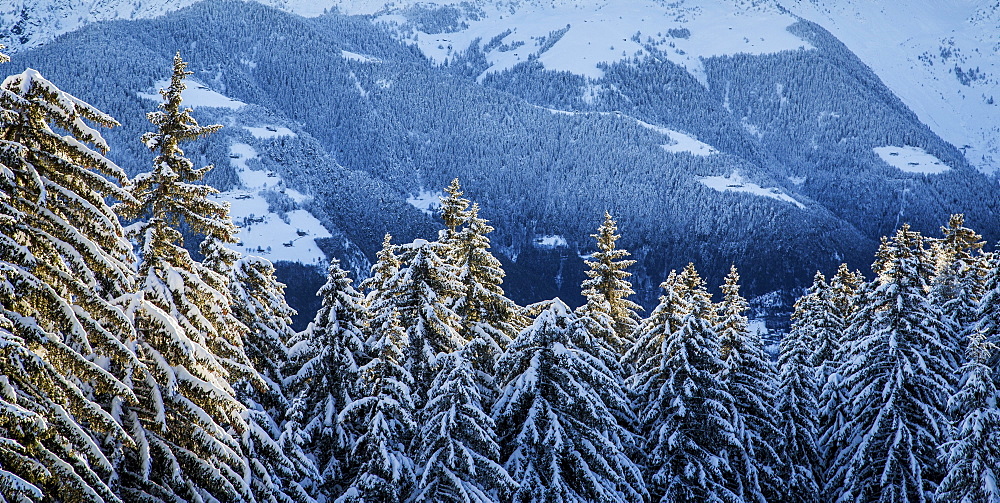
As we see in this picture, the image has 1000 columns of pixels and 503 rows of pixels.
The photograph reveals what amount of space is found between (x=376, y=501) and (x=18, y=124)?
12.6 m

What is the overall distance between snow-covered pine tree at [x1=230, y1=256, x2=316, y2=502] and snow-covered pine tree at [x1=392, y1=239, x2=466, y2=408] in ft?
11.3

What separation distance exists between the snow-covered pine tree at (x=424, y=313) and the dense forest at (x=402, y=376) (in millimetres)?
78

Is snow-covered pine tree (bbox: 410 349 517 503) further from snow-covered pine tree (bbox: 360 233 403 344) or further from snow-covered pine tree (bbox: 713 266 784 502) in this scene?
snow-covered pine tree (bbox: 713 266 784 502)

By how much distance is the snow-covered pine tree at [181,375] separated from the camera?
12531 millimetres

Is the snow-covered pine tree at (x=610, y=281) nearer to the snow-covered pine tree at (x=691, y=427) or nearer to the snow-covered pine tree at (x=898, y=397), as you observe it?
the snow-covered pine tree at (x=691, y=427)

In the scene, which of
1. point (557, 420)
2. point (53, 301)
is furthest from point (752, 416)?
point (53, 301)

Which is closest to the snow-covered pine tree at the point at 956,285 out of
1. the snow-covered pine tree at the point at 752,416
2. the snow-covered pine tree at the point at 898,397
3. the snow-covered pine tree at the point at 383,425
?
the snow-covered pine tree at the point at 898,397

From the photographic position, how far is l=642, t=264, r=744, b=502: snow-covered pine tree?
2364 centimetres

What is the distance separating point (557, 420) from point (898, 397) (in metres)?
12.0

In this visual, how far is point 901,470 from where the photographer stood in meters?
25.1

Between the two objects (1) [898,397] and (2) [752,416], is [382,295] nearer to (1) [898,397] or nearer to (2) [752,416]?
(2) [752,416]

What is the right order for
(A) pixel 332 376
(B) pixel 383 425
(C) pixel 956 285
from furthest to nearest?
1. (C) pixel 956 285
2. (A) pixel 332 376
3. (B) pixel 383 425

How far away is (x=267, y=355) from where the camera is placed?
21.7 m

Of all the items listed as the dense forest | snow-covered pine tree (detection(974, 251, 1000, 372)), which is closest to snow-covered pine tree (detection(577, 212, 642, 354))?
the dense forest
